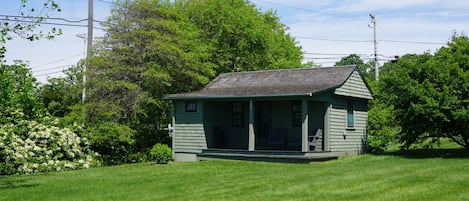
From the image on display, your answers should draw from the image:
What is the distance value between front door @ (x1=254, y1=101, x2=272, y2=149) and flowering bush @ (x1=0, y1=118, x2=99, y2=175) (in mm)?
6520

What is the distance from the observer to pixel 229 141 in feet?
74.1

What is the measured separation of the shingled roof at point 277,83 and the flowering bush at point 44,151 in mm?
4161

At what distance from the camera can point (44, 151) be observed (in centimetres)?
2078

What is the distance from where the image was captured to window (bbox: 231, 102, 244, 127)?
22.3 metres

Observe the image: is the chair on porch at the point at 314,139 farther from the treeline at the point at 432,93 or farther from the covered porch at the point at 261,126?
the treeline at the point at 432,93

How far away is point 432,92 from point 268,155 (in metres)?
5.69

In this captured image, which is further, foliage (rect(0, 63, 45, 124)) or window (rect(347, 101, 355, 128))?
window (rect(347, 101, 355, 128))

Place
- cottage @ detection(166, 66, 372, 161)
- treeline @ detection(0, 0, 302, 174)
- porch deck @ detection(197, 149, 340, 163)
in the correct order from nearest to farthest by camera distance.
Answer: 1. porch deck @ detection(197, 149, 340, 163)
2. cottage @ detection(166, 66, 372, 161)
3. treeline @ detection(0, 0, 302, 174)

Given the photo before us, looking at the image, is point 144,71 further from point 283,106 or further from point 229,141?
point 283,106

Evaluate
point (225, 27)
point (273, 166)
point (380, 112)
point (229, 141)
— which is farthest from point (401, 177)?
point (225, 27)

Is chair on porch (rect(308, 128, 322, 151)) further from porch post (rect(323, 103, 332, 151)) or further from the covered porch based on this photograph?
porch post (rect(323, 103, 332, 151))

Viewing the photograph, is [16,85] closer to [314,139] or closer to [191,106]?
[191,106]

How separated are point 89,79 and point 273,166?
9396 mm

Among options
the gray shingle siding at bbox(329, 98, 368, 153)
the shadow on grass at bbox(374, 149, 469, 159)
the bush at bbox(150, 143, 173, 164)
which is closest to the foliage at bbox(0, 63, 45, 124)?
the bush at bbox(150, 143, 173, 164)
